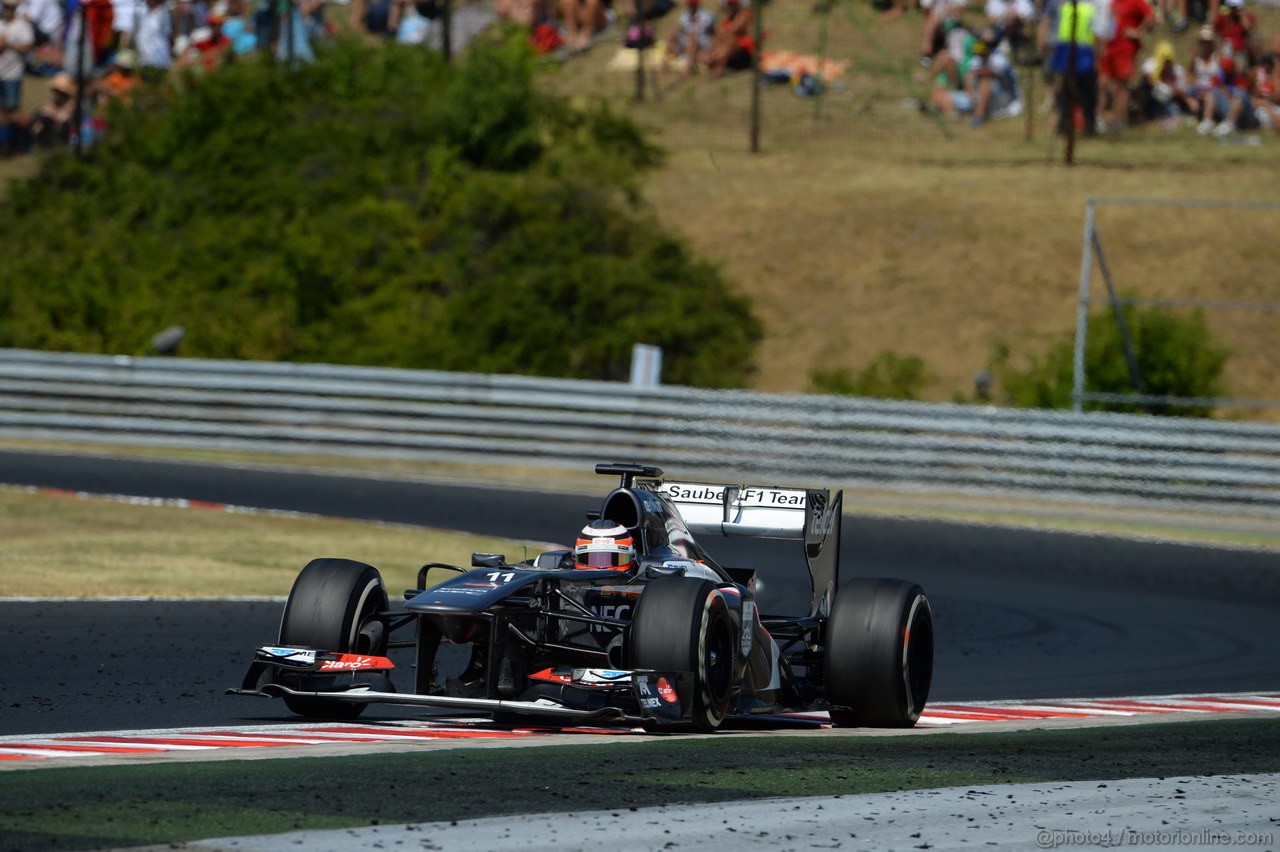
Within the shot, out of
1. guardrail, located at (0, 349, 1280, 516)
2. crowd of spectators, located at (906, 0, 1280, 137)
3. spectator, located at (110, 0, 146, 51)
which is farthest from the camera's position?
spectator, located at (110, 0, 146, 51)

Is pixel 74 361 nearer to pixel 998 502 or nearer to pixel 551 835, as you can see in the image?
pixel 998 502

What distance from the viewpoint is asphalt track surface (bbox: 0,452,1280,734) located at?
8.80 m

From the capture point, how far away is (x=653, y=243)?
29734mm

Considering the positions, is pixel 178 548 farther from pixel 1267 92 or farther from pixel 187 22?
pixel 187 22

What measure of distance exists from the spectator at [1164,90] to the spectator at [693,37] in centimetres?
749

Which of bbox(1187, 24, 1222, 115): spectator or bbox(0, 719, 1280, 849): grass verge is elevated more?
bbox(1187, 24, 1222, 115): spectator

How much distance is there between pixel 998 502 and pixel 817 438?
7.03ft

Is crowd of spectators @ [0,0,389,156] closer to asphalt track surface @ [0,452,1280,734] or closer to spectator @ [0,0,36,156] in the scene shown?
spectator @ [0,0,36,156]

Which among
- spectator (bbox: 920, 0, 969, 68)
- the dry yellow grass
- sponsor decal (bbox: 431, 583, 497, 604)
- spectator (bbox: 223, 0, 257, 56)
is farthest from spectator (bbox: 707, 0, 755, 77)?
sponsor decal (bbox: 431, 583, 497, 604)

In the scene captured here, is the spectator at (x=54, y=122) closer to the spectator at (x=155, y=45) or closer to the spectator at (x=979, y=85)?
the spectator at (x=155, y=45)

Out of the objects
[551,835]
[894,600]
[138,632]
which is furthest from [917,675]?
[138,632]

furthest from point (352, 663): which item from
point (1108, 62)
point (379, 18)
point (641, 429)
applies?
point (379, 18)

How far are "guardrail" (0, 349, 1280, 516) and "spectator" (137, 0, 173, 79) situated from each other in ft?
44.8

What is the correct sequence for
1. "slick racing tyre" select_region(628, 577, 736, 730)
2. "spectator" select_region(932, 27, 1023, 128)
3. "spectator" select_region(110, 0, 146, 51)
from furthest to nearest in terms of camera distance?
"spectator" select_region(110, 0, 146, 51), "spectator" select_region(932, 27, 1023, 128), "slick racing tyre" select_region(628, 577, 736, 730)
